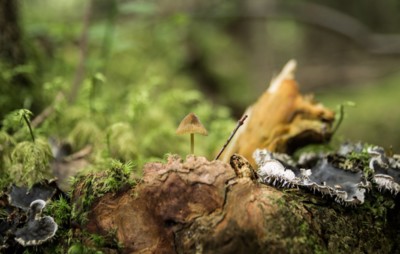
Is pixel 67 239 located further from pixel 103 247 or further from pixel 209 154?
pixel 209 154

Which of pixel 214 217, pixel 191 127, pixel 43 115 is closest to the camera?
pixel 214 217

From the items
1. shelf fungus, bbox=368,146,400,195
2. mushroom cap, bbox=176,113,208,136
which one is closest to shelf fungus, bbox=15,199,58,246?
mushroom cap, bbox=176,113,208,136

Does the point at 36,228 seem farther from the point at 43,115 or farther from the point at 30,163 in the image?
the point at 43,115

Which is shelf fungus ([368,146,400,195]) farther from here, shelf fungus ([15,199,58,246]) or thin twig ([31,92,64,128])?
thin twig ([31,92,64,128])

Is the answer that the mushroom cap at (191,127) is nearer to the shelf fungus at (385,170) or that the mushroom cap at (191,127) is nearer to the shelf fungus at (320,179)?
the shelf fungus at (320,179)

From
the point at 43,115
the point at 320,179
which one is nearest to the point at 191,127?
the point at 320,179

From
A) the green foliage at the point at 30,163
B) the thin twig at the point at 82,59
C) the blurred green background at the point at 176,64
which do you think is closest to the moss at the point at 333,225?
the blurred green background at the point at 176,64
